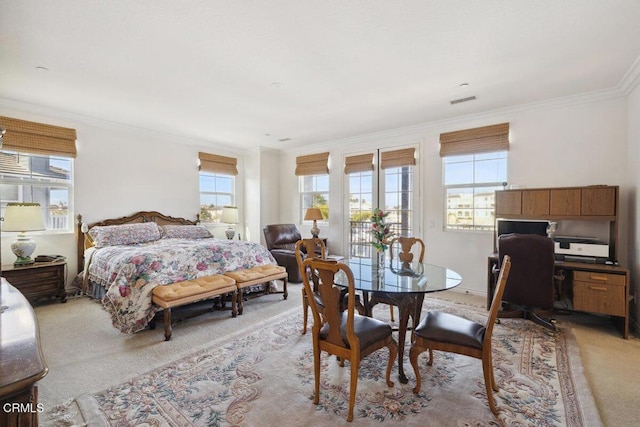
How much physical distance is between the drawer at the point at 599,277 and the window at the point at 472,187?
127 cm

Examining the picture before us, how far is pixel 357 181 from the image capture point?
5.74 metres

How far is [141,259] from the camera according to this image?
3.28 metres

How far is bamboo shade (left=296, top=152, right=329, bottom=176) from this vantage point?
6.09 meters

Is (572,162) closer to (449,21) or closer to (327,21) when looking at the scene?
(449,21)

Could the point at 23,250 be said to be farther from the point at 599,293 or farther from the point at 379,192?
the point at 599,293

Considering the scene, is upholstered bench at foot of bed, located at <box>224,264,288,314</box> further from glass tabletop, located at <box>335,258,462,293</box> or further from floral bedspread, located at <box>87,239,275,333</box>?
glass tabletop, located at <box>335,258,462,293</box>

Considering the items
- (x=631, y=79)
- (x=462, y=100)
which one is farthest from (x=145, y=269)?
(x=631, y=79)

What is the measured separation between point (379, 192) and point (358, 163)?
0.70 meters

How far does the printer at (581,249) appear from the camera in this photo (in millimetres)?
3262

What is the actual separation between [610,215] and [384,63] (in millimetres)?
2920

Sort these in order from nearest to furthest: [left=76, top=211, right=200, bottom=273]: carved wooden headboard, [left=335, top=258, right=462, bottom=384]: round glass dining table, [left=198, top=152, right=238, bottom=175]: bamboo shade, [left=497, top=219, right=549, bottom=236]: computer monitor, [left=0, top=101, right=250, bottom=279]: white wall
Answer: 1. [left=335, top=258, right=462, bottom=384]: round glass dining table
2. [left=497, top=219, right=549, bottom=236]: computer monitor
3. [left=0, top=101, right=250, bottom=279]: white wall
4. [left=76, top=211, right=200, bottom=273]: carved wooden headboard
5. [left=198, top=152, right=238, bottom=175]: bamboo shade

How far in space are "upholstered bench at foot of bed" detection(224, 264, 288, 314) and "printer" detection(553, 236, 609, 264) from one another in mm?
3421

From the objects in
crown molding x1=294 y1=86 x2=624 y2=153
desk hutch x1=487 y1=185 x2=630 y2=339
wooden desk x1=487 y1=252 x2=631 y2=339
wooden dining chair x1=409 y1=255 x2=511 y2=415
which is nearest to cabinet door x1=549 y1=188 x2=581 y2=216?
desk hutch x1=487 y1=185 x2=630 y2=339

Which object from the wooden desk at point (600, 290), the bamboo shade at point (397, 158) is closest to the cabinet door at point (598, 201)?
the wooden desk at point (600, 290)
